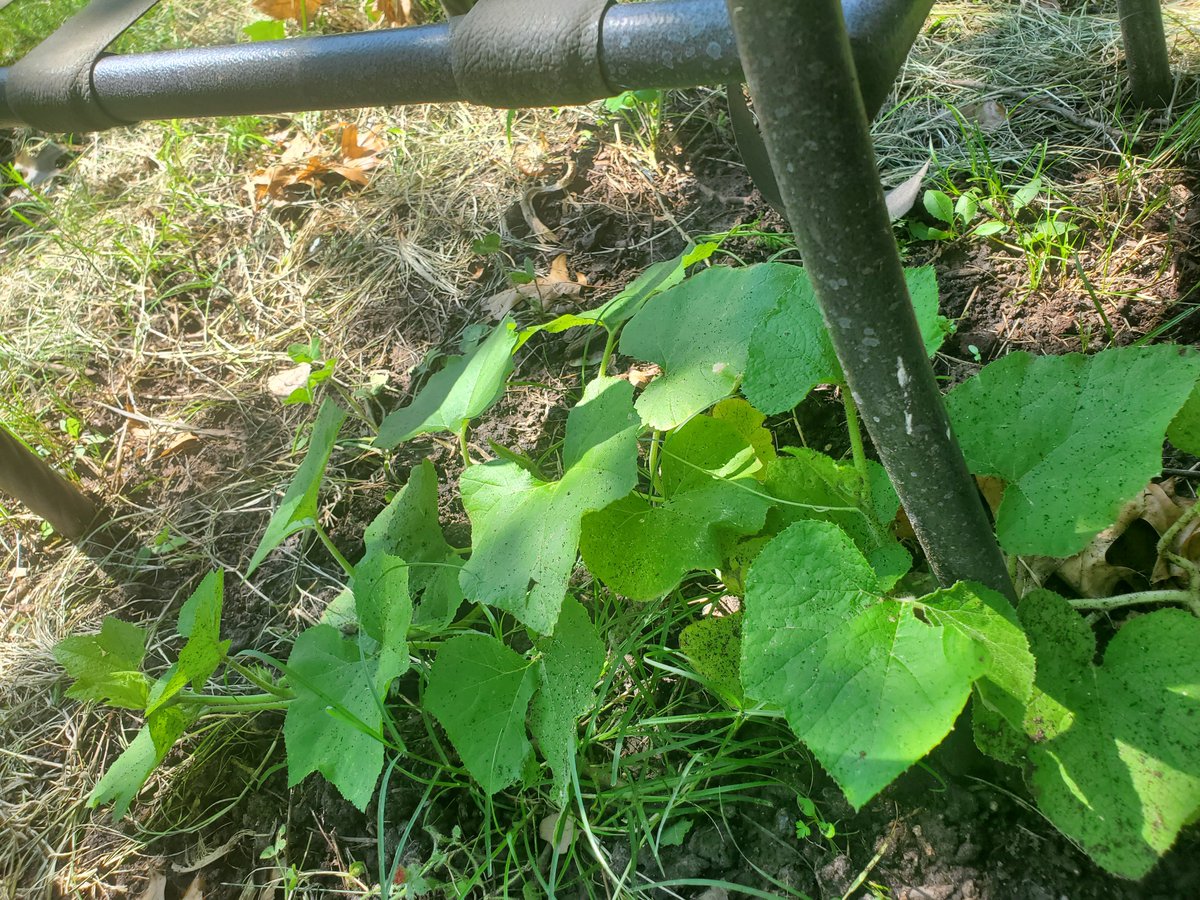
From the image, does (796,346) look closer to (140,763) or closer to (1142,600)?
(1142,600)

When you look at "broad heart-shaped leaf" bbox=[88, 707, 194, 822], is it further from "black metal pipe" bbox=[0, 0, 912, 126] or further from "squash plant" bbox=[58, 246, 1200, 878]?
"black metal pipe" bbox=[0, 0, 912, 126]

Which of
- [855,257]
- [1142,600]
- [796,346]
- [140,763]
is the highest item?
[855,257]

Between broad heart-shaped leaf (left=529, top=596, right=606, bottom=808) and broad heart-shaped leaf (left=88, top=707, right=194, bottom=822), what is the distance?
20.5 inches

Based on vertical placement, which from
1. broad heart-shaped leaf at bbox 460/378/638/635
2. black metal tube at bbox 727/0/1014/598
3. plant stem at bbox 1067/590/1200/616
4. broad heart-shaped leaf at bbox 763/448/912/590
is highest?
black metal tube at bbox 727/0/1014/598

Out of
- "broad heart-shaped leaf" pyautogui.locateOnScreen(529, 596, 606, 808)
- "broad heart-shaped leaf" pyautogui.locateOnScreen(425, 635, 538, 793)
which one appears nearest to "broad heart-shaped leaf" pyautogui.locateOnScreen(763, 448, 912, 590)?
"broad heart-shaped leaf" pyautogui.locateOnScreen(529, 596, 606, 808)

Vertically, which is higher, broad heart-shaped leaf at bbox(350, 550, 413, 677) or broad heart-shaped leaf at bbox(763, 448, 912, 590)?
broad heart-shaped leaf at bbox(350, 550, 413, 677)

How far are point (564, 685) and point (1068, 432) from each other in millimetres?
696

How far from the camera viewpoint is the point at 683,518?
114 centimetres

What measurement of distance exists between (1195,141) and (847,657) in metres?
1.42

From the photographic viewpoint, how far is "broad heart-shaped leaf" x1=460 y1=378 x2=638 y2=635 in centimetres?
103

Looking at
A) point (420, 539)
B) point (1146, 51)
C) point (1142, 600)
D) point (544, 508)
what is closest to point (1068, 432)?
point (1142, 600)

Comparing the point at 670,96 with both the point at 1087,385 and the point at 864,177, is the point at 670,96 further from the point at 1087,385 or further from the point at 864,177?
the point at 864,177

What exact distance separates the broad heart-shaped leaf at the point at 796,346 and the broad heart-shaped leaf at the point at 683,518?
0.13 m

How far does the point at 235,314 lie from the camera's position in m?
2.31
